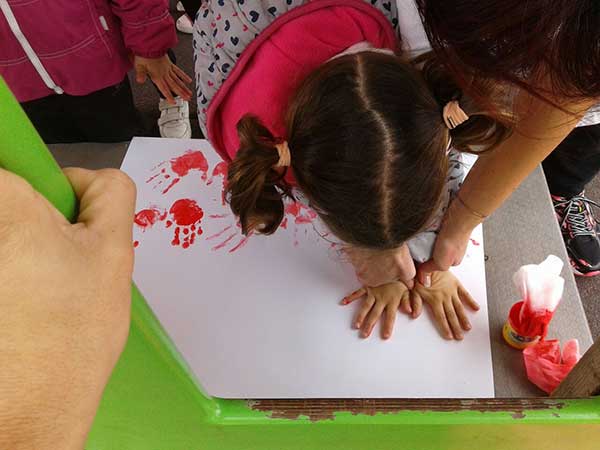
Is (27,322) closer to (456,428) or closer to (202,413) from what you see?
(202,413)

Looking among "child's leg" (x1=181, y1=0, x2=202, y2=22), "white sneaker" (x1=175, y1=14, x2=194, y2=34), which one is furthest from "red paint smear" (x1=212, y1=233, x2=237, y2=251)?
"white sneaker" (x1=175, y1=14, x2=194, y2=34)

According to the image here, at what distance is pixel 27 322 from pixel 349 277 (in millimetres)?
544

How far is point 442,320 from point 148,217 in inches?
19.1

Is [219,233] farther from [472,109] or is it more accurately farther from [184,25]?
[184,25]

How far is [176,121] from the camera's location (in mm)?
1104

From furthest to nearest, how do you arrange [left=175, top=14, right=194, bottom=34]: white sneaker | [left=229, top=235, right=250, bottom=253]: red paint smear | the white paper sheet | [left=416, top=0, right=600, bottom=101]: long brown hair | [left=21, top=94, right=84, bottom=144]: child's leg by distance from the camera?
[left=175, top=14, right=194, bottom=34]: white sneaker, [left=21, top=94, right=84, bottom=144]: child's leg, [left=229, top=235, right=250, bottom=253]: red paint smear, the white paper sheet, [left=416, top=0, right=600, bottom=101]: long brown hair

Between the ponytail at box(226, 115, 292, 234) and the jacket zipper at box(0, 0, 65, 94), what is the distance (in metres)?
0.49

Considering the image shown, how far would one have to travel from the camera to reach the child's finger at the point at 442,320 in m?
0.65

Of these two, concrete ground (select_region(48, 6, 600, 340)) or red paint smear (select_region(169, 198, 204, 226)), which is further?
concrete ground (select_region(48, 6, 600, 340))

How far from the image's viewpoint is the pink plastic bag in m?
0.59

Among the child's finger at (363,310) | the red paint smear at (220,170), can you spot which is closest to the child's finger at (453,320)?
the child's finger at (363,310)

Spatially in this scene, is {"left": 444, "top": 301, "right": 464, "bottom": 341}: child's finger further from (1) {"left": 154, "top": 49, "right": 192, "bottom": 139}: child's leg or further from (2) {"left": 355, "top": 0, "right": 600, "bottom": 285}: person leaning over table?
(1) {"left": 154, "top": 49, "right": 192, "bottom": 139}: child's leg

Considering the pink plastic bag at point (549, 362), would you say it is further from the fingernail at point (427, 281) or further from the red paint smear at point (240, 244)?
the red paint smear at point (240, 244)

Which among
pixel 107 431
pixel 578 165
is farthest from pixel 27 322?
pixel 578 165
